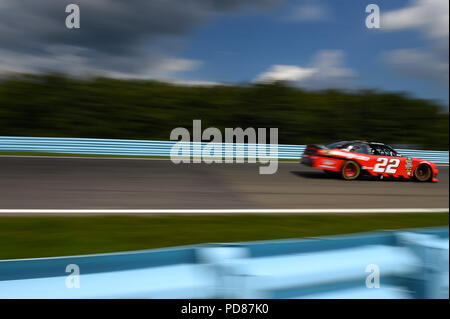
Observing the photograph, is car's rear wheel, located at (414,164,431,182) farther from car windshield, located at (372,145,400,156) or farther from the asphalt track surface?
car windshield, located at (372,145,400,156)

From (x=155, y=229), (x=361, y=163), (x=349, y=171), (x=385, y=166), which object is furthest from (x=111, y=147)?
(x=385, y=166)

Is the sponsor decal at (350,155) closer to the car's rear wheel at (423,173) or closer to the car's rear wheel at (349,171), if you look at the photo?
the car's rear wheel at (349,171)

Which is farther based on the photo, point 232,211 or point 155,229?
point 232,211

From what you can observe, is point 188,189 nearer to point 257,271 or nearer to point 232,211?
point 232,211

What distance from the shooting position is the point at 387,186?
6.91 m

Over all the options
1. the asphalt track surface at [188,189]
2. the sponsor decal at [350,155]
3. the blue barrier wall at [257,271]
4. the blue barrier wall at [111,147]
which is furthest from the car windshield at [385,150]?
the blue barrier wall at [257,271]

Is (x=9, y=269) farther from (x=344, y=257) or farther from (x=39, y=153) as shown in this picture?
(x=39, y=153)

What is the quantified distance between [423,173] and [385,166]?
1.40 m

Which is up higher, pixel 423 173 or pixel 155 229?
pixel 423 173

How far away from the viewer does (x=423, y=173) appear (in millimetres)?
7461

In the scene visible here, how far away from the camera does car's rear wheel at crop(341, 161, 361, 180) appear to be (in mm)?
7379

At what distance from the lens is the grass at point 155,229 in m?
3.07

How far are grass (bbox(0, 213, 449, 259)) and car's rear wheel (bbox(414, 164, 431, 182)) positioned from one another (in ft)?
8.73
